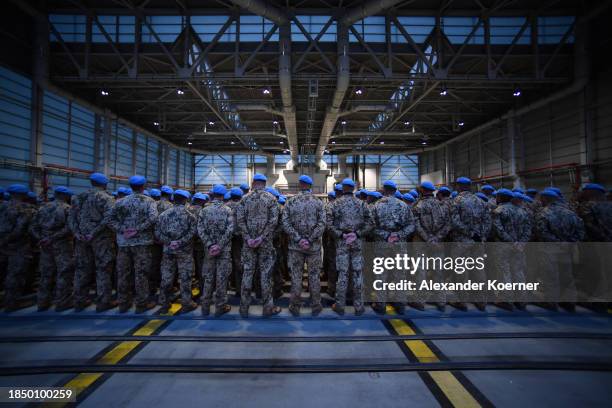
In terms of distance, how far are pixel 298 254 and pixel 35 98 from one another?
1525cm

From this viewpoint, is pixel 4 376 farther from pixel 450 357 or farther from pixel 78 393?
pixel 450 357

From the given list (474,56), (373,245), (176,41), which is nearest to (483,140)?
(474,56)

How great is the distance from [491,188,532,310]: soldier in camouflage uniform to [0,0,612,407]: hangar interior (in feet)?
2.34

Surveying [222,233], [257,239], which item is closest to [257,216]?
[257,239]

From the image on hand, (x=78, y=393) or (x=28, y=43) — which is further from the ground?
(x=28, y=43)

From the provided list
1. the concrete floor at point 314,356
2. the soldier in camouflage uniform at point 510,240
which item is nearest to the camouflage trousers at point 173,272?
the concrete floor at point 314,356

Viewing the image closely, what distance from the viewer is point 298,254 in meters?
4.77

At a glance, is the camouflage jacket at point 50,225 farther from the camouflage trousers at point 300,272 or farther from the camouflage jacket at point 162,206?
the camouflage trousers at point 300,272

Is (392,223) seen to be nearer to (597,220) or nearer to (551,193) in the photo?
(551,193)

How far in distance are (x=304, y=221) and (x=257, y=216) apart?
2.83ft

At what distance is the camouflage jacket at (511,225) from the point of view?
5207 mm

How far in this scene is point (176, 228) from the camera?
15.6 feet

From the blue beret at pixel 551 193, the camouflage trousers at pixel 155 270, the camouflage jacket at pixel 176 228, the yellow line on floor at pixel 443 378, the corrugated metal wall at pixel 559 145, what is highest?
the corrugated metal wall at pixel 559 145

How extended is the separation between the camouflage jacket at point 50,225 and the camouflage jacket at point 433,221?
692 cm
